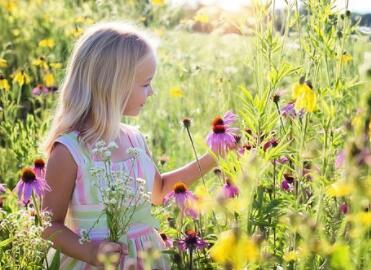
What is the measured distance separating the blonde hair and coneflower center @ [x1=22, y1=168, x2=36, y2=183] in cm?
19

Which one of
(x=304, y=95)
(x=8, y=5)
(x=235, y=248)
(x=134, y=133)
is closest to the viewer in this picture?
(x=235, y=248)

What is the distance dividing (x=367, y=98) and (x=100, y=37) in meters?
1.24

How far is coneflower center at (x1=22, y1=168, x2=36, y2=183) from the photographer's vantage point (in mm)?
1820

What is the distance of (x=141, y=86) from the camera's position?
2.07 meters

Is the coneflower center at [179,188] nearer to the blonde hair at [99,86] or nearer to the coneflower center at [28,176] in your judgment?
the blonde hair at [99,86]

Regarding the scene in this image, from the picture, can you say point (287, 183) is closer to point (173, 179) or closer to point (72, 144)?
point (173, 179)

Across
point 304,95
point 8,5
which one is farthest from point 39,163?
point 8,5

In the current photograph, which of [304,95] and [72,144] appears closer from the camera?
[304,95]

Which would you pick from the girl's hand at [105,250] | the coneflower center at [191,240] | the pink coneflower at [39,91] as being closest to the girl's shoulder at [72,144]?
the girl's hand at [105,250]

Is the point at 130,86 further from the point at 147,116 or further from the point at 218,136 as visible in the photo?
the point at 147,116

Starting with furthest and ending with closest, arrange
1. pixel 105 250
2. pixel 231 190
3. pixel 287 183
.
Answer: pixel 287 183, pixel 231 190, pixel 105 250

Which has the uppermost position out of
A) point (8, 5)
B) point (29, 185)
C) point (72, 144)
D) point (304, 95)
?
point (8, 5)

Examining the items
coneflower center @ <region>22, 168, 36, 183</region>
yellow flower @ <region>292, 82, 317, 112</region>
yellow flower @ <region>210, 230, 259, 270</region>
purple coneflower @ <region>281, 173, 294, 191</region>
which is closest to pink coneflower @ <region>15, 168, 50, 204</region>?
coneflower center @ <region>22, 168, 36, 183</region>

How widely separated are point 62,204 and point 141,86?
39 centimetres
